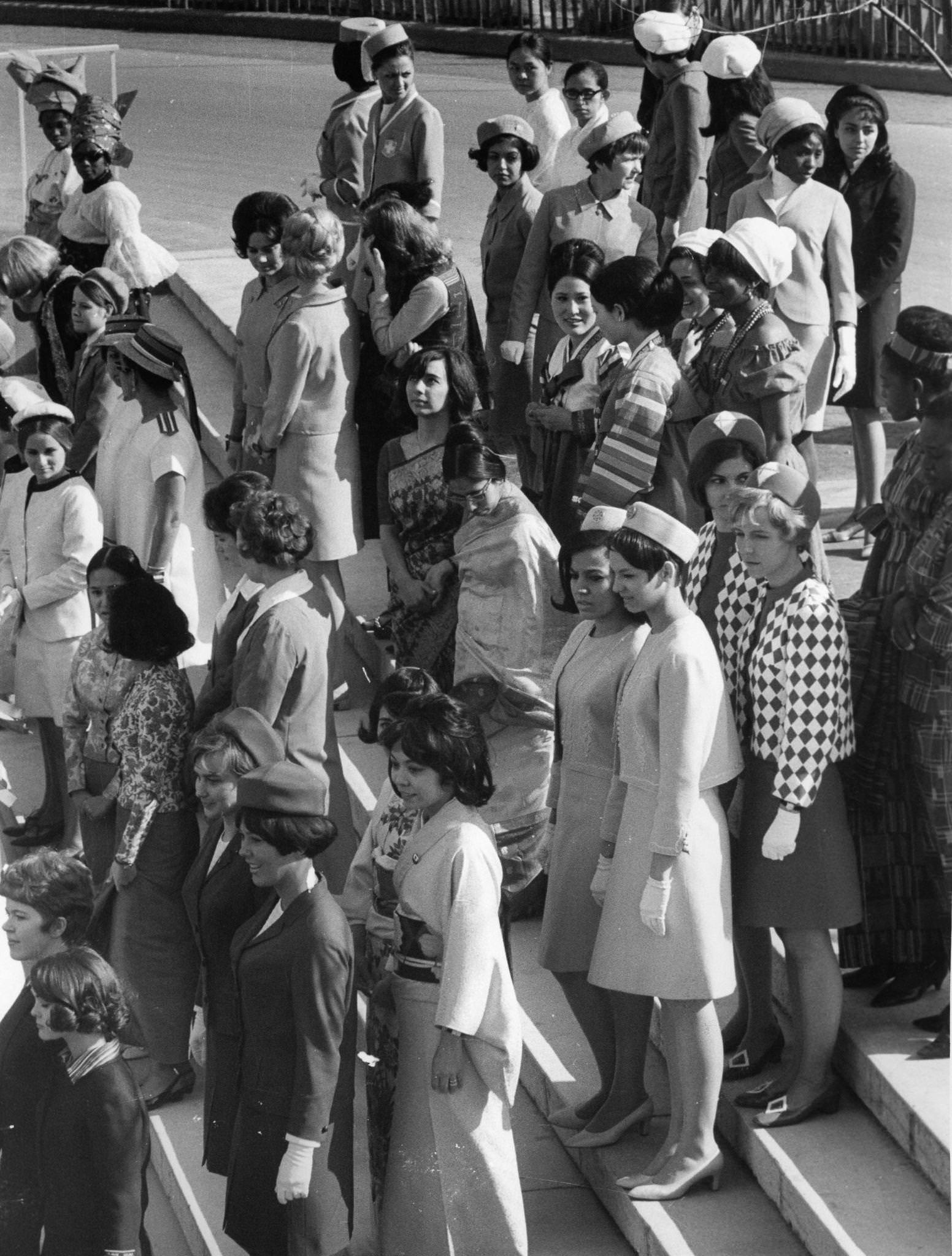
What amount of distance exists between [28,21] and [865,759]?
11800 mm

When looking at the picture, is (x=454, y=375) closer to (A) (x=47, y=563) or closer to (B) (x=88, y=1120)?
(A) (x=47, y=563)

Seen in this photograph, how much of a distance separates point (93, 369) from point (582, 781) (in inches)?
126

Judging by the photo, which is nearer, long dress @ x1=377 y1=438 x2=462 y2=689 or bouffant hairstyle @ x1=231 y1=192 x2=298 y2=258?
long dress @ x1=377 y1=438 x2=462 y2=689

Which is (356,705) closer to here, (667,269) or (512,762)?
(512,762)

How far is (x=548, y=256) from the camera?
24.0 ft

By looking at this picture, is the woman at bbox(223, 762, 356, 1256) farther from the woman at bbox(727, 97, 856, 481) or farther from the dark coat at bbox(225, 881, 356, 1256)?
the woman at bbox(727, 97, 856, 481)

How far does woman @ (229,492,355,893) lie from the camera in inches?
225

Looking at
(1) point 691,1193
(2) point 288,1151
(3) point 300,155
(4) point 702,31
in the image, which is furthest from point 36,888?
(3) point 300,155

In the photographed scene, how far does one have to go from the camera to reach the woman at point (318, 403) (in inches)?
271

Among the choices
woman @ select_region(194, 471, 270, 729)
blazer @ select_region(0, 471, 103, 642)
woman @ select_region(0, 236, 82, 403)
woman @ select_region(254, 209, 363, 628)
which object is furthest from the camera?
woman @ select_region(0, 236, 82, 403)

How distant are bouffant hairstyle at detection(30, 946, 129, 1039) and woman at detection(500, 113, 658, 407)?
352 centimetres

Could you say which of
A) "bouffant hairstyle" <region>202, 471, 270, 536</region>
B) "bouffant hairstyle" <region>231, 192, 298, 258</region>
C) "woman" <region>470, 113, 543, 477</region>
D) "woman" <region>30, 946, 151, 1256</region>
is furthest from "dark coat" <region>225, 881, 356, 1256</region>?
"woman" <region>470, 113, 543, 477</region>

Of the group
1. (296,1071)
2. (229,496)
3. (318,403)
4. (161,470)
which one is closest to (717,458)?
(229,496)

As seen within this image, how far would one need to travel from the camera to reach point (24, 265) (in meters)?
8.55
